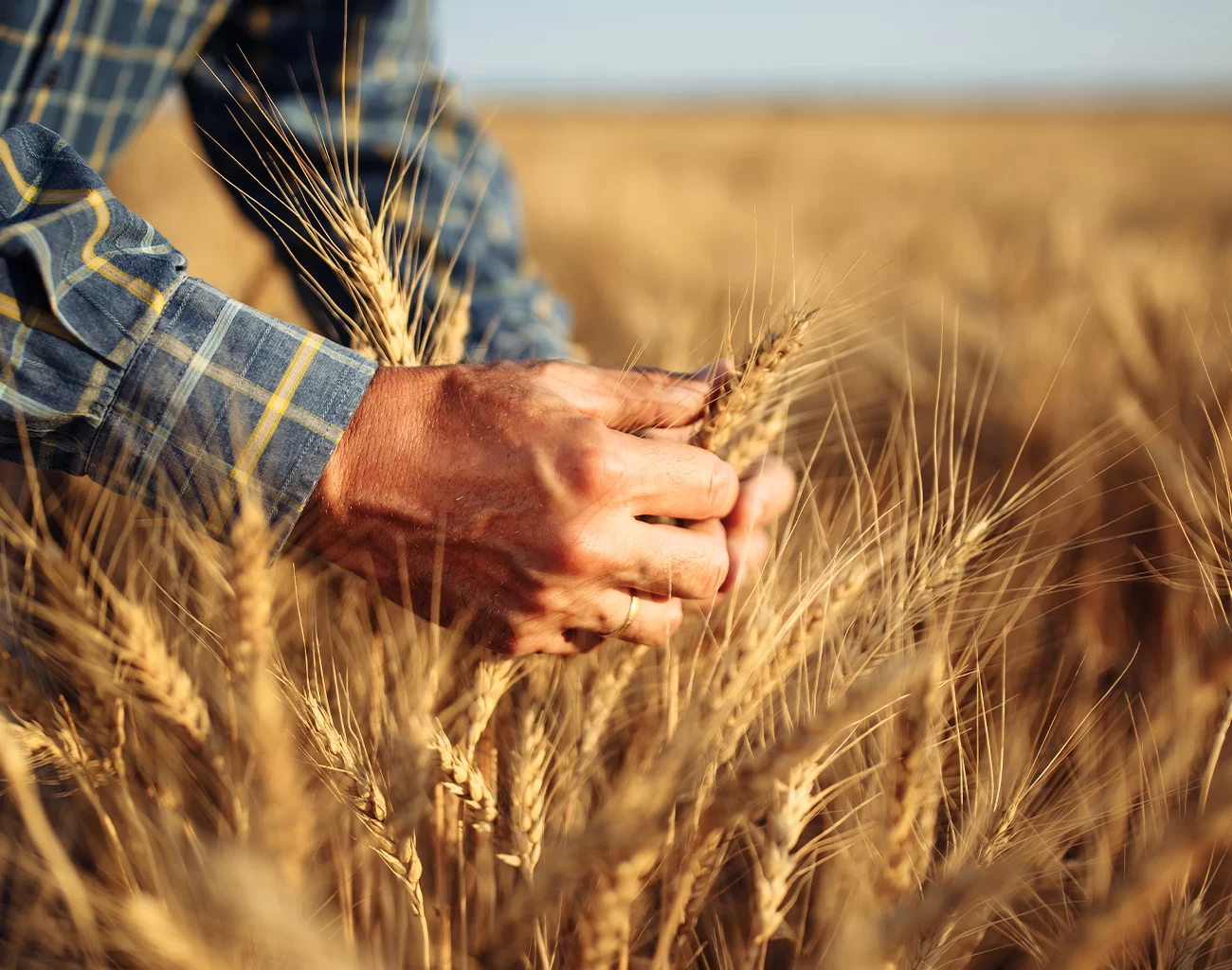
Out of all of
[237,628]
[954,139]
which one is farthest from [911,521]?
[954,139]

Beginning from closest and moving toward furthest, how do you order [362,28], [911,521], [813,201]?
[911,521] < [362,28] < [813,201]

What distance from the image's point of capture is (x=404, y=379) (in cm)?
66

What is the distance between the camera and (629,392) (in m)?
Result: 0.71

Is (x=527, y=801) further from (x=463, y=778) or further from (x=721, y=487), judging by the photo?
(x=721, y=487)

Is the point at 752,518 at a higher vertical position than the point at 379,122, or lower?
lower

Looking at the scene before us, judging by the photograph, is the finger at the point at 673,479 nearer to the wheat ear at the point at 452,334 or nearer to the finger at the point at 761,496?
the finger at the point at 761,496

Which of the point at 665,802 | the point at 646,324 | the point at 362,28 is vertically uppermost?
the point at 362,28

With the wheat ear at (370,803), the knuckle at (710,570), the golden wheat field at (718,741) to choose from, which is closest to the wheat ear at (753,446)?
the golden wheat field at (718,741)

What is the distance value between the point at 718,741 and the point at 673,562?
15 centimetres

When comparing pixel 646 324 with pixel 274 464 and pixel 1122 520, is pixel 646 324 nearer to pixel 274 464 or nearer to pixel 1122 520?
pixel 1122 520

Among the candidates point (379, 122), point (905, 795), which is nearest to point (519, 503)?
point (905, 795)

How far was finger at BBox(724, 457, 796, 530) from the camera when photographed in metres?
0.77

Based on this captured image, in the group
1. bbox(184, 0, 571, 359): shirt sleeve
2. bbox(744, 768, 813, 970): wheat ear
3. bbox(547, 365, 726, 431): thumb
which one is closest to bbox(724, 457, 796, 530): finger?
bbox(547, 365, 726, 431): thumb

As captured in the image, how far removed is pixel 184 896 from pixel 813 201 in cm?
534
